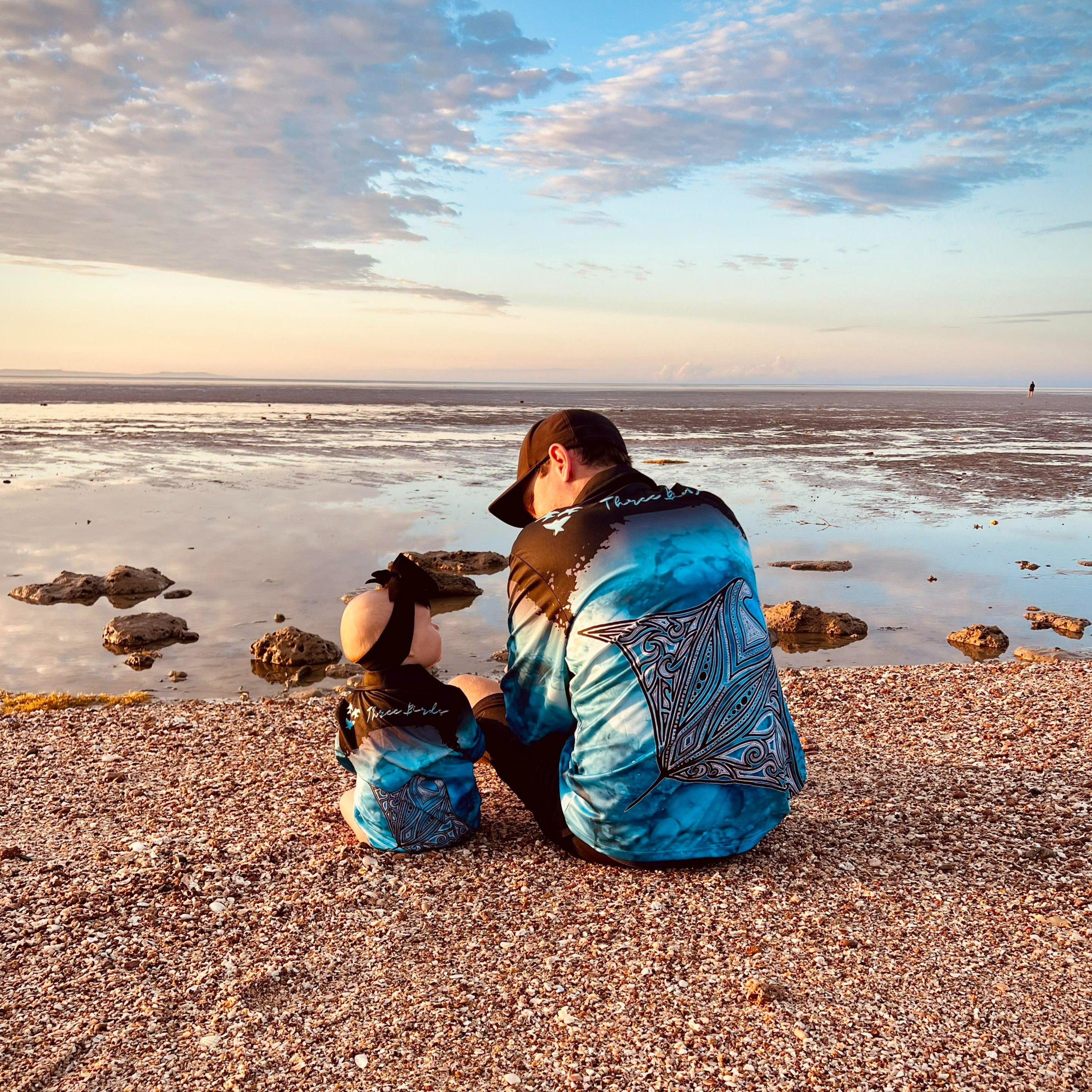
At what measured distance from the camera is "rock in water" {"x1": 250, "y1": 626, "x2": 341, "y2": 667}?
8922 millimetres

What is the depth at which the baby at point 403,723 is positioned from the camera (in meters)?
4.34

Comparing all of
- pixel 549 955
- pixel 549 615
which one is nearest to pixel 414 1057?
pixel 549 955

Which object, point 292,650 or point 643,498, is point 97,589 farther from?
point 643,498

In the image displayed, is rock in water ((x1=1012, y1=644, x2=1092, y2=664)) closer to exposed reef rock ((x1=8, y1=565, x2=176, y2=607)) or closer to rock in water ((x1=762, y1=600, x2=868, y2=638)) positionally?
Result: rock in water ((x1=762, y1=600, x2=868, y2=638))

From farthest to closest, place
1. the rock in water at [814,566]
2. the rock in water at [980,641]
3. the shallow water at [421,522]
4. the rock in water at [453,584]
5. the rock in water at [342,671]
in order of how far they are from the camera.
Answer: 1. the rock in water at [814,566]
2. the rock in water at [453,584]
3. the shallow water at [421,522]
4. the rock in water at [980,641]
5. the rock in water at [342,671]

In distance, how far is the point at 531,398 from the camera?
82125 millimetres

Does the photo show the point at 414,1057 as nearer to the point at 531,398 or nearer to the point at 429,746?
the point at 429,746

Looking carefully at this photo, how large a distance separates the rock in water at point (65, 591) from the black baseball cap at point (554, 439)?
27.5ft

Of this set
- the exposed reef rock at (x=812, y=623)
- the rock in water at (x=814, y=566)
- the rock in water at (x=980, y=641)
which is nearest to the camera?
the rock in water at (x=980, y=641)

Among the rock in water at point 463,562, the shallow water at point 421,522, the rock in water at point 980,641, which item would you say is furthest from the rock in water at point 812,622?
the rock in water at point 463,562

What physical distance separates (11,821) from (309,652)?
394 centimetres

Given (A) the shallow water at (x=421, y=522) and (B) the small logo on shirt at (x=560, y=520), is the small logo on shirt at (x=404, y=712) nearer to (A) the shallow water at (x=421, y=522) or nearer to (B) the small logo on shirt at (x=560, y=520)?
(B) the small logo on shirt at (x=560, y=520)

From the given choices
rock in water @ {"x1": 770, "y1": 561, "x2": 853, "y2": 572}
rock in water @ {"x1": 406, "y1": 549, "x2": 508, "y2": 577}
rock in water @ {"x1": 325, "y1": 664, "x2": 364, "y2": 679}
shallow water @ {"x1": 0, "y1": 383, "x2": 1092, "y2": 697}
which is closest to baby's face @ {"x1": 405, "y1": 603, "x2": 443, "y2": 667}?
shallow water @ {"x1": 0, "y1": 383, "x2": 1092, "y2": 697}

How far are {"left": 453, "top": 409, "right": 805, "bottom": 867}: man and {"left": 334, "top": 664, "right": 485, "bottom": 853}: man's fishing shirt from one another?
1.21 ft
